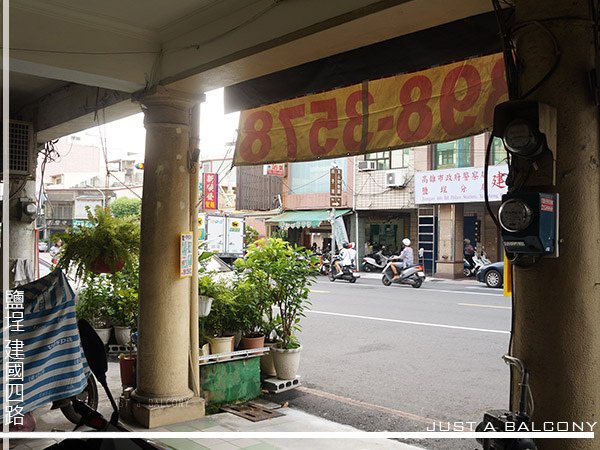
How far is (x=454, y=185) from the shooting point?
17.6 m

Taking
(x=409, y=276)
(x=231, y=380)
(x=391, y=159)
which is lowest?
(x=231, y=380)

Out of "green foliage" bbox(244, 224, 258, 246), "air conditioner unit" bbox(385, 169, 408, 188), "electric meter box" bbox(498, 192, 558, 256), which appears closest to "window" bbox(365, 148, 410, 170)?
"air conditioner unit" bbox(385, 169, 408, 188)

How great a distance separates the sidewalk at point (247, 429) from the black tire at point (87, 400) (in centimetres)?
30

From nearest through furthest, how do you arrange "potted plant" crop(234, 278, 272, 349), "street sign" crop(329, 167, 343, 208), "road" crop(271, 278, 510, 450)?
"road" crop(271, 278, 510, 450) < "potted plant" crop(234, 278, 272, 349) < "street sign" crop(329, 167, 343, 208)

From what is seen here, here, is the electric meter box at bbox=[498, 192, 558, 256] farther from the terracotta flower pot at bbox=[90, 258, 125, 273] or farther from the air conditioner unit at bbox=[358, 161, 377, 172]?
the air conditioner unit at bbox=[358, 161, 377, 172]

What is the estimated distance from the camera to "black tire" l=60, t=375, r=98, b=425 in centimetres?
396

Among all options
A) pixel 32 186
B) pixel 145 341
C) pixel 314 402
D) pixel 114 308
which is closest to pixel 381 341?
pixel 314 402

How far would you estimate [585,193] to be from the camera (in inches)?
81.8

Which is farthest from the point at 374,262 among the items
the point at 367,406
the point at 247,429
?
the point at 247,429

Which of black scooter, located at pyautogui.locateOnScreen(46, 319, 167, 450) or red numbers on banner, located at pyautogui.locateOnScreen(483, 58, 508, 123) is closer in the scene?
black scooter, located at pyautogui.locateOnScreen(46, 319, 167, 450)

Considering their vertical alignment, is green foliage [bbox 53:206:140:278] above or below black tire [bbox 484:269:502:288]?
above

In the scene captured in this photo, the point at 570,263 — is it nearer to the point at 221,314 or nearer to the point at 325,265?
the point at 221,314

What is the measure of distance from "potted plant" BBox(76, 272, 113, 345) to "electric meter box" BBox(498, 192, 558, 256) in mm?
6183

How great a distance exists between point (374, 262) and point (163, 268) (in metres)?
14.9
